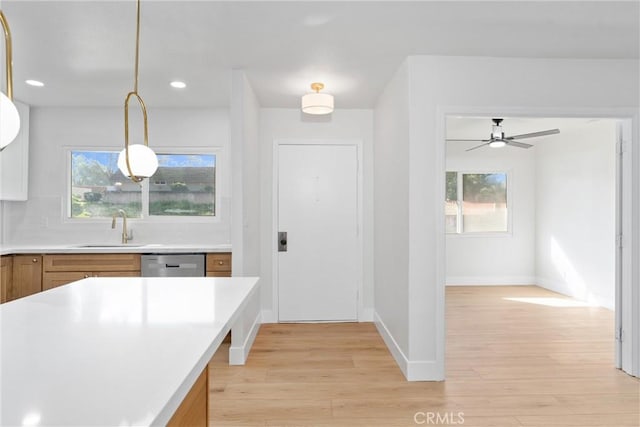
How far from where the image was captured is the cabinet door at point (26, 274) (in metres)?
3.52

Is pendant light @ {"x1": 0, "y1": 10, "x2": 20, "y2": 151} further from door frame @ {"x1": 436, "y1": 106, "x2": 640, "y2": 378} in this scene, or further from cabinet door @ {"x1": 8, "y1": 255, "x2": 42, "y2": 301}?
cabinet door @ {"x1": 8, "y1": 255, "x2": 42, "y2": 301}

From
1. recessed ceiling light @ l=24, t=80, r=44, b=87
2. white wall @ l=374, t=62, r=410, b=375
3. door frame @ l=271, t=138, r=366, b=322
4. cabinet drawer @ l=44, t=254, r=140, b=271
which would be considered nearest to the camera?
white wall @ l=374, t=62, r=410, b=375

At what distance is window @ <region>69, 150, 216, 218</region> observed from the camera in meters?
4.21

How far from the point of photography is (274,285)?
166 inches

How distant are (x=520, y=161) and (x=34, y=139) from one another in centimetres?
689

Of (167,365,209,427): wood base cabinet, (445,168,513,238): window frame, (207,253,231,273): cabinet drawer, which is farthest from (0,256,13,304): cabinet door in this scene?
(445,168,513,238): window frame

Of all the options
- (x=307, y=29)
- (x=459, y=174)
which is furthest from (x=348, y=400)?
(x=459, y=174)

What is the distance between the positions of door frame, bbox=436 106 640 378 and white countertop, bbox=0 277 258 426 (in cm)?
175

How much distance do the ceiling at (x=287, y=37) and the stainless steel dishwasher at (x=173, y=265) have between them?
1638 mm

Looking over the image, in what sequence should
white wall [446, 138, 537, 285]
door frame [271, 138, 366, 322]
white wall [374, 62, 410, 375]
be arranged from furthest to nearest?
1. white wall [446, 138, 537, 285]
2. door frame [271, 138, 366, 322]
3. white wall [374, 62, 410, 375]

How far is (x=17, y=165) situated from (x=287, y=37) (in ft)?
11.0

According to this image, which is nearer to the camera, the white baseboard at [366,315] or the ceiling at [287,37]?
the ceiling at [287,37]

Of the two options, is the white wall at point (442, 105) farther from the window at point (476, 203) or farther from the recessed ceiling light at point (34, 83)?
the window at point (476, 203)

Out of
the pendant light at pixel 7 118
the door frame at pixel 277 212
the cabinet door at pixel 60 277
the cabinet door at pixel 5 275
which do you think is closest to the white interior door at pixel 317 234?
the door frame at pixel 277 212
